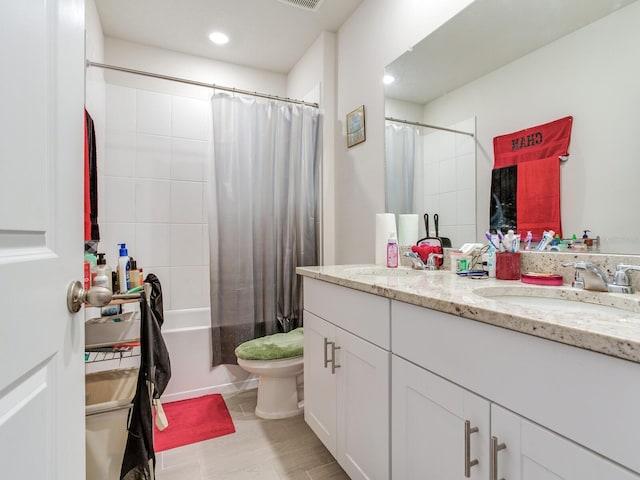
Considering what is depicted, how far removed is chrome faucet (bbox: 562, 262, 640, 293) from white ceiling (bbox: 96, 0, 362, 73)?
76.1 inches

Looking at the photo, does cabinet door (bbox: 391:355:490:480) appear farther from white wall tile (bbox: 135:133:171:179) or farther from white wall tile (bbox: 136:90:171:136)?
white wall tile (bbox: 136:90:171:136)

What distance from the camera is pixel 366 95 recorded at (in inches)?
81.0

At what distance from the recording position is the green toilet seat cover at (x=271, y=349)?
188 cm

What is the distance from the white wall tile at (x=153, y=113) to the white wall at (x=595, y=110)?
228 cm

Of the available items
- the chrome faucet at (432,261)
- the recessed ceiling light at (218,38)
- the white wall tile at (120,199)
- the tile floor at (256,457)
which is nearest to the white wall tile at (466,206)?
the chrome faucet at (432,261)

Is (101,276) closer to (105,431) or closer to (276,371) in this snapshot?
(105,431)

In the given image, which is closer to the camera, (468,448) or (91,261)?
(468,448)

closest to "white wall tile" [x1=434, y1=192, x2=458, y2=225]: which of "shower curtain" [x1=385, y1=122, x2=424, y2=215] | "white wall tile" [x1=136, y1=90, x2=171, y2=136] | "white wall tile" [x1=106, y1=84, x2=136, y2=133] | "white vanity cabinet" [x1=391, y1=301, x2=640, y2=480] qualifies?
"shower curtain" [x1=385, y1=122, x2=424, y2=215]

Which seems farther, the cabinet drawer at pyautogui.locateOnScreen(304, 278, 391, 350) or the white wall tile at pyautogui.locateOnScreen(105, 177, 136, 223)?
the white wall tile at pyautogui.locateOnScreen(105, 177, 136, 223)

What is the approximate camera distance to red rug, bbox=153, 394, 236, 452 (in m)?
1.75

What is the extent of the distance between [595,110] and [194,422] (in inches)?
91.0

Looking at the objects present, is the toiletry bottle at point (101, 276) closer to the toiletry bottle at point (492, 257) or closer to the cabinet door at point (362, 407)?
the cabinet door at point (362, 407)

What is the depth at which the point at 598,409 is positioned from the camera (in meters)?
0.54

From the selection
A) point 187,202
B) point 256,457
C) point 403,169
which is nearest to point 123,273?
point 187,202
